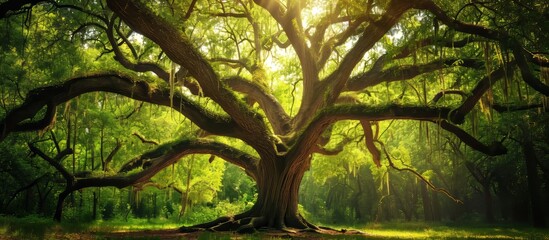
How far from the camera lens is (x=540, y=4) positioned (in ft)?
30.7

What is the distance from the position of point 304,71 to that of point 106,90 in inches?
301

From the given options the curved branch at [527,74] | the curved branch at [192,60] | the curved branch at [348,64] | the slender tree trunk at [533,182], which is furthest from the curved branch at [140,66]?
the slender tree trunk at [533,182]

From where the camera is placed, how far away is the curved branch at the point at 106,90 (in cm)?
1079

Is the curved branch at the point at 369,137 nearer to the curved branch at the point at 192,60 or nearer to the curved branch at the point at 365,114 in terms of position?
the curved branch at the point at 365,114

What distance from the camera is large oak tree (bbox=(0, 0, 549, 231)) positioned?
10.1m

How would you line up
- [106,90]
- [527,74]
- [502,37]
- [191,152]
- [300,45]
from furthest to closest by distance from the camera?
1. [300,45]
2. [191,152]
3. [106,90]
4. [502,37]
5. [527,74]

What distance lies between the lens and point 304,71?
16312 mm

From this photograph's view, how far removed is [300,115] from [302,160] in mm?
2406

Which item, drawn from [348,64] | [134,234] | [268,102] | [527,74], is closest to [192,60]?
[348,64]

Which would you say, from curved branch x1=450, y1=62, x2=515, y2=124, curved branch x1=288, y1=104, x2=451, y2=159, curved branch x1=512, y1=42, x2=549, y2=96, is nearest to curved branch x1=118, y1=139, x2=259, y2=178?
curved branch x1=288, y1=104, x2=451, y2=159

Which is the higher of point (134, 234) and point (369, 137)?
point (369, 137)

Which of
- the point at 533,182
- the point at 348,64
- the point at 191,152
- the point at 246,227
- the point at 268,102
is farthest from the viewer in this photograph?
the point at 533,182

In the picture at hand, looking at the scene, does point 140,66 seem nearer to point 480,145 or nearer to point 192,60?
point 192,60

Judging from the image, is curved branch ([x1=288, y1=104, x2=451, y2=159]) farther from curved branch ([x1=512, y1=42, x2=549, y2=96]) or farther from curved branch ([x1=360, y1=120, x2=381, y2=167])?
curved branch ([x1=360, y1=120, x2=381, y2=167])
